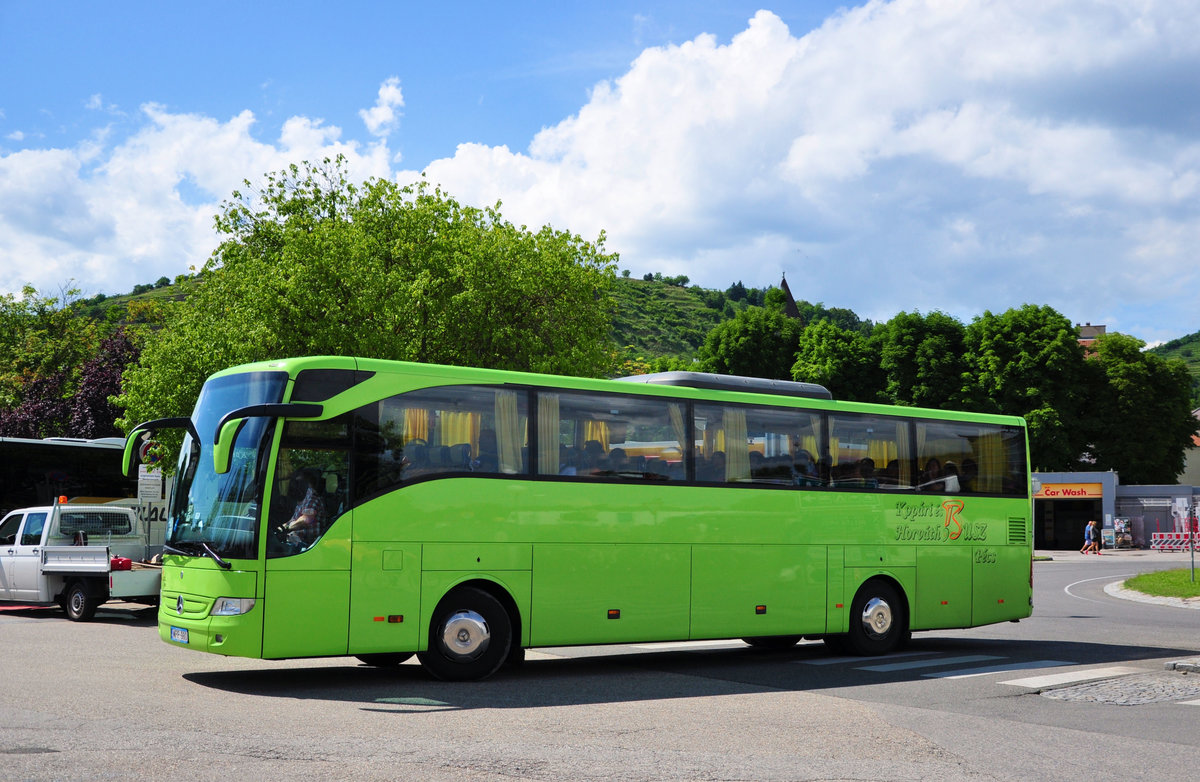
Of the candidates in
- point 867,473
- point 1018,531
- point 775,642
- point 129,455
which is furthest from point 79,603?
point 1018,531

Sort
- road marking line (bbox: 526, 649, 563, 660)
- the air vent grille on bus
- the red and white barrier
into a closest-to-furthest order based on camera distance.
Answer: road marking line (bbox: 526, 649, 563, 660)
the air vent grille on bus
the red and white barrier

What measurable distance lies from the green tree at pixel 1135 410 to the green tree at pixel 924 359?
7.41 m

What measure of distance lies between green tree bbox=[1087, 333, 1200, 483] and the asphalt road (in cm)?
5183

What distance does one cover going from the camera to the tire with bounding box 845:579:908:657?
620 inches

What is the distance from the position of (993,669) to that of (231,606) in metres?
8.84

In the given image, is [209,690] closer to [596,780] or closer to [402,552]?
[402,552]

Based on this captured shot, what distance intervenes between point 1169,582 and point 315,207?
27.7 meters

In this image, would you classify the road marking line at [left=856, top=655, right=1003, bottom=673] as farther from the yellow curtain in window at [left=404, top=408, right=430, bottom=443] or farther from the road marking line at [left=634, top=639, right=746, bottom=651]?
the yellow curtain in window at [left=404, top=408, right=430, bottom=443]

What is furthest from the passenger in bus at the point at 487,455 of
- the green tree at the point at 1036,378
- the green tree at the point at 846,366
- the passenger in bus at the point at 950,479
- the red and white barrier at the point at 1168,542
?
the green tree at the point at 846,366

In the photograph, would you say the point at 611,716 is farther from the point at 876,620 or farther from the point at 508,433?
the point at 876,620

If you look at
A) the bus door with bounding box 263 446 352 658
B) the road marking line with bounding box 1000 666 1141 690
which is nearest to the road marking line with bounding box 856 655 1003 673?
the road marking line with bounding box 1000 666 1141 690

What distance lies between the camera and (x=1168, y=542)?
58375 mm

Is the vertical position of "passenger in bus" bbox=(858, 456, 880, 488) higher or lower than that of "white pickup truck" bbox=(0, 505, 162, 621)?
higher

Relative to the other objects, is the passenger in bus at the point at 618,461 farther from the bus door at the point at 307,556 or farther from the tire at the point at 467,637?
the bus door at the point at 307,556
